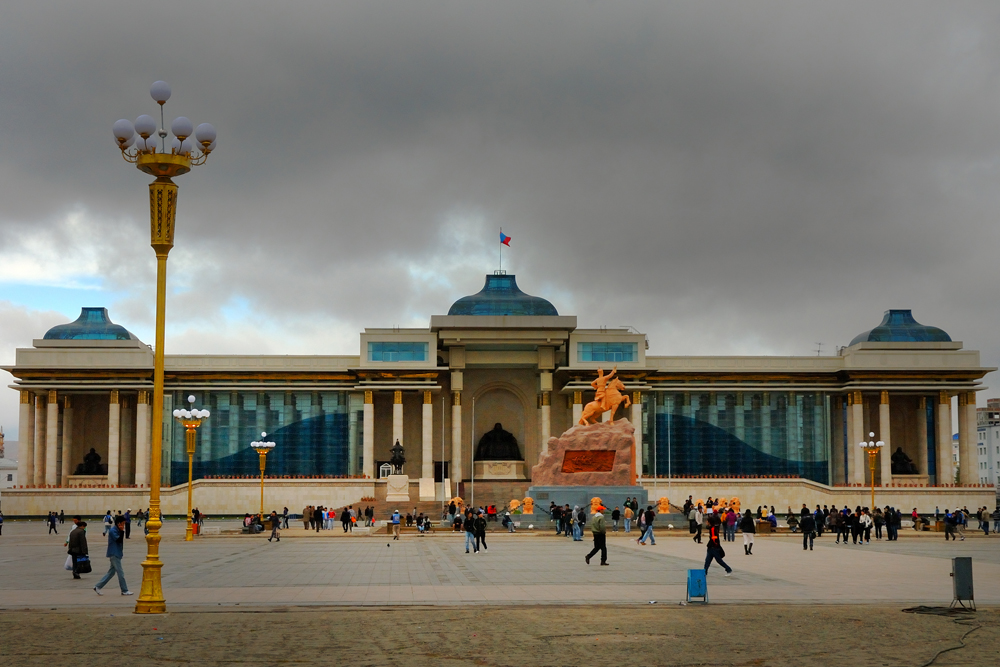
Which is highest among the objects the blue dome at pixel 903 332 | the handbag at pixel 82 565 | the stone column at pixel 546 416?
the blue dome at pixel 903 332

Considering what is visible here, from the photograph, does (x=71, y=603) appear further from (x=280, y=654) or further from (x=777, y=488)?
(x=777, y=488)

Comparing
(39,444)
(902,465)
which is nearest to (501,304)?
(902,465)

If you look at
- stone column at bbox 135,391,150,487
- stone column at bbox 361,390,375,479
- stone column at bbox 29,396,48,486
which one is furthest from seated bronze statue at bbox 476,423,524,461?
stone column at bbox 29,396,48,486

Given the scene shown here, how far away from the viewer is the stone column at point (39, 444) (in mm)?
87125

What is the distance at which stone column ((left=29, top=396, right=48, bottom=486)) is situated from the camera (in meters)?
87.1

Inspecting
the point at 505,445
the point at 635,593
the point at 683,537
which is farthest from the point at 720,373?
the point at 635,593

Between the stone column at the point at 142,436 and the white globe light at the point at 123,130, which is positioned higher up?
the white globe light at the point at 123,130

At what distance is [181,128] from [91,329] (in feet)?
251

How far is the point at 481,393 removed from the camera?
93.1 metres

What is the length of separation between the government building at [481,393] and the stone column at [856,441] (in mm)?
164

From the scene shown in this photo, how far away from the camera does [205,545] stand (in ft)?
146

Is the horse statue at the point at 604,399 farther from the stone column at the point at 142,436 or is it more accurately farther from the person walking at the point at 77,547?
the person walking at the point at 77,547

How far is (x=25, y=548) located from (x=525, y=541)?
63.5ft

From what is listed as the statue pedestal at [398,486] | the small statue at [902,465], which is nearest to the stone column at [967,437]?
the small statue at [902,465]
